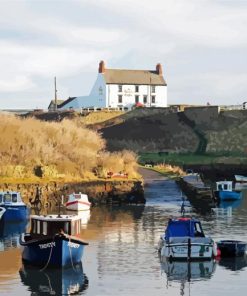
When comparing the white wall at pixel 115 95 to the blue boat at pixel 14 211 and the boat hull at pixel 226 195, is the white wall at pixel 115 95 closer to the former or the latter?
the boat hull at pixel 226 195

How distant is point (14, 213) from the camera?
6247 cm

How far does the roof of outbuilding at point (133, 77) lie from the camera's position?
18350cm

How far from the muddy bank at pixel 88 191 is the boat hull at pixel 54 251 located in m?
32.6

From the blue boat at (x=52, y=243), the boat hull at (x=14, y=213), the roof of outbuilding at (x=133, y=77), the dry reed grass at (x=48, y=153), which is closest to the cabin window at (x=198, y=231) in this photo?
the blue boat at (x=52, y=243)

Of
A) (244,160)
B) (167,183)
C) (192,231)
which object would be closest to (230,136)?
(244,160)

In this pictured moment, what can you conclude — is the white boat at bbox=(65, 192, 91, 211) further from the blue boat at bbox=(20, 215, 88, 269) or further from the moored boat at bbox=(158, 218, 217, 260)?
the blue boat at bbox=(20, 215, 88, 269)

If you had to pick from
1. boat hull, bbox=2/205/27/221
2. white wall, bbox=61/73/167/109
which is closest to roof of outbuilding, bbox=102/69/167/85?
white wall, bbox=61/73/167/109

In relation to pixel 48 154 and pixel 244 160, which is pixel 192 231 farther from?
pixel 244 160

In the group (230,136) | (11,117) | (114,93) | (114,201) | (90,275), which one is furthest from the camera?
(114,93)

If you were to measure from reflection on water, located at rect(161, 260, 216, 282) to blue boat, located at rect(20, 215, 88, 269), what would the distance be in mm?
4854

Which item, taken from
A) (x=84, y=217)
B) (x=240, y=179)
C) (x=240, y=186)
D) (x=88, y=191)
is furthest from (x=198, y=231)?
(x=240, y=179)

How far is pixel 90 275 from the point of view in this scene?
41.0 m

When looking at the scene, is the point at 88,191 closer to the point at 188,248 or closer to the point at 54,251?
the point at 188,248

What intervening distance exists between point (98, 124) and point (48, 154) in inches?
3007
